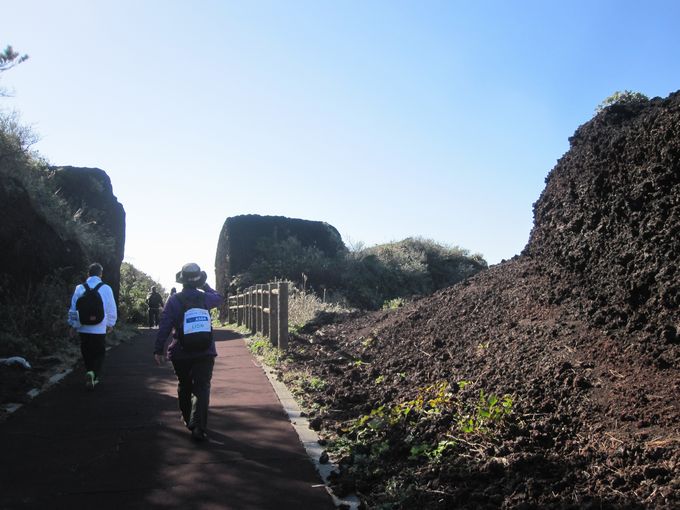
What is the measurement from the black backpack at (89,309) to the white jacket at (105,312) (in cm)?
8

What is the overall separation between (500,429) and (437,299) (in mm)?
5704

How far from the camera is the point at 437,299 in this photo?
33.7 feet

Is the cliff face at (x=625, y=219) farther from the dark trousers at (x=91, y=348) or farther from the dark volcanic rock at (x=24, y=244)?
the dark volcanic rock at (x=24, y=244)

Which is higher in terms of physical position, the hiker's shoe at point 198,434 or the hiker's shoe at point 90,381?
the hiker's shoe at point 90,381

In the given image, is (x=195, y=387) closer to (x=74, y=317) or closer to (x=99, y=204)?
(x=74, y=317)

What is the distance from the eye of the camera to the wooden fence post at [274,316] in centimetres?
1328

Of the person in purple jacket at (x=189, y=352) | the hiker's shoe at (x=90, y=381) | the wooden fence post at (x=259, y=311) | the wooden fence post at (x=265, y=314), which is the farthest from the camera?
the wooden fence post at (x=259, y=311)

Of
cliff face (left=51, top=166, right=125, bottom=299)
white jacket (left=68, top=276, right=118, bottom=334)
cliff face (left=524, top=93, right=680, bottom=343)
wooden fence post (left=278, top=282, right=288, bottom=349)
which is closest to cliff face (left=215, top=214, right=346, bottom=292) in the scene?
cliff face (left=51, top=166, right=125, bottom=299)

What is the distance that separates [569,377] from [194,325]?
3.51m

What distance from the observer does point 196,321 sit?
6387 mm

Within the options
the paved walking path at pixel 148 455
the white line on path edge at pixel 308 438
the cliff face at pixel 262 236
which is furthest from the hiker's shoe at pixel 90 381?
the cliff face at pixel 262 236

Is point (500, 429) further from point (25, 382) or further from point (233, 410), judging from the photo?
point (25, 382)

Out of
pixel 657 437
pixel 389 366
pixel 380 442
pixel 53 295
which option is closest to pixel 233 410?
pixel 389 366

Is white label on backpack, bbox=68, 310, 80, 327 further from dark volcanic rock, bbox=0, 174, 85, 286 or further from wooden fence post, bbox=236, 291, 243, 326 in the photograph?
wooden fence post, bbox=236, 291, 243, 326
